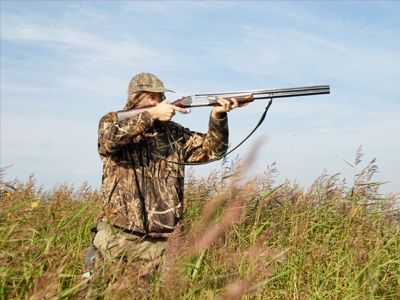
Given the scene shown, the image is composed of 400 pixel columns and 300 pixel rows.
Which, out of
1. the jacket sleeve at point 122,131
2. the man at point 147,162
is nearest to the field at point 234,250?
the man at point 147,162

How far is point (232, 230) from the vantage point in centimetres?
559

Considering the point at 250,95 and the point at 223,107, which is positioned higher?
the point at 250,95

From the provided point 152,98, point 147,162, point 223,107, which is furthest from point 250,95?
point 147,162

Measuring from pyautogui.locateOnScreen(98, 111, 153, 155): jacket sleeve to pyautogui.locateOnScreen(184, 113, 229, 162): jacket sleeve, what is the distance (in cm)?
59

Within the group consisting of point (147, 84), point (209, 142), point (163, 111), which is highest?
point (147, 84)

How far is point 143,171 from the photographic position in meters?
5.57

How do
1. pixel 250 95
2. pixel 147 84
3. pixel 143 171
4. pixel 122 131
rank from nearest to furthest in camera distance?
pixel 122 131 < pixel 143 171 < pixel 147 84 < pixel 250 95

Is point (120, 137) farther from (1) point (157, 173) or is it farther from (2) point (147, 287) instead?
(2) point (147, 287)

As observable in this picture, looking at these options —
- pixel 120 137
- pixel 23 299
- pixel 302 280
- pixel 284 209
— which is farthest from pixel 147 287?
pixel 284 209

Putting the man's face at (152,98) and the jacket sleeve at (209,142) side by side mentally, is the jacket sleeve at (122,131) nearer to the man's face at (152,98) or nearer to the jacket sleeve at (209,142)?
the man's face at (152,98)

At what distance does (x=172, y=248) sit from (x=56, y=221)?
8.67ft

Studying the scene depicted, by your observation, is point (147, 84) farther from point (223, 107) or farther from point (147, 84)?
point (223, 107)

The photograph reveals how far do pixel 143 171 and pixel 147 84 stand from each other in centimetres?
84

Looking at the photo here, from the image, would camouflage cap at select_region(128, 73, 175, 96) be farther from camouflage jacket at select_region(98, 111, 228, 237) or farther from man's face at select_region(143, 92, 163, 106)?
camouflage jacket at select_region(98, 111, 228, 237)
